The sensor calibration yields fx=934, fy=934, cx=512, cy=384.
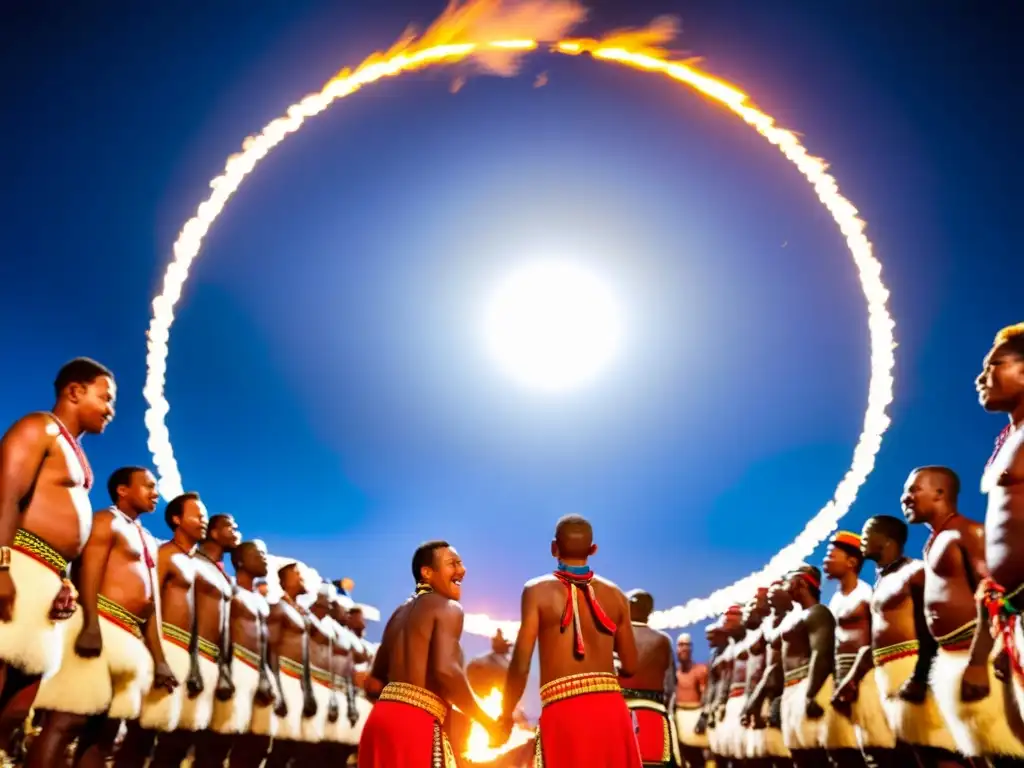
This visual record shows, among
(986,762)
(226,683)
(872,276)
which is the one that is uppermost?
(872,276)

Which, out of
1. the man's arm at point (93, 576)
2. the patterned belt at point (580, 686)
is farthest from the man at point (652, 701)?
the man's arm at point (93, 576)

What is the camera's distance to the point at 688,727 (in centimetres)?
1875

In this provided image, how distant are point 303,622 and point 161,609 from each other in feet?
12.1

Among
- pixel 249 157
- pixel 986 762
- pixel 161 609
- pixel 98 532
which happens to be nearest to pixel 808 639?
pixel 986 762

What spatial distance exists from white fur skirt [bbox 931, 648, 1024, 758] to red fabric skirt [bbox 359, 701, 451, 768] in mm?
3473

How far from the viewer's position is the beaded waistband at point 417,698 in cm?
637

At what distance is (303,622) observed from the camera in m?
12.9

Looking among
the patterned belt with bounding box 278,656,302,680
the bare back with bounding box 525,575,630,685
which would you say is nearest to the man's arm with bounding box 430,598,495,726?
the bare back with bounding box 525,575,630,685

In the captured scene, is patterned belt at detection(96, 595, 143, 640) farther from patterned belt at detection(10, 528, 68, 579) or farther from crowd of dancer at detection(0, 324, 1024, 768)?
patterned belt at detection(10, 528, 68, 579)

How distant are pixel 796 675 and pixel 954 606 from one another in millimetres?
4847

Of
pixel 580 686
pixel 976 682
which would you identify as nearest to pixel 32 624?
pixel 580 686

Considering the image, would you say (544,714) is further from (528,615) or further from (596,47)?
(596,47)

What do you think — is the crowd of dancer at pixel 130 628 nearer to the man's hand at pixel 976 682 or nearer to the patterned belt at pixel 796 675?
the man's hand at pixel 976 682

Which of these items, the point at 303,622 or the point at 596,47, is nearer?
the point at 303,622
